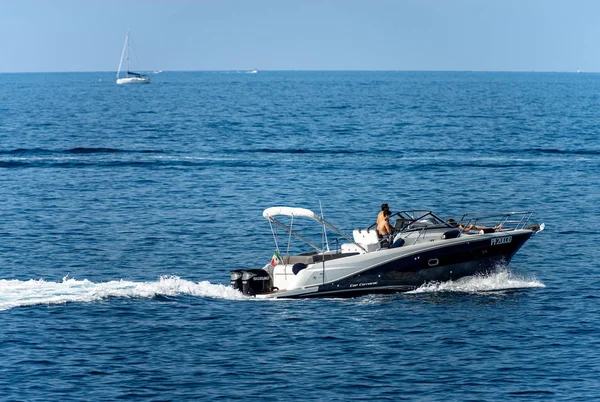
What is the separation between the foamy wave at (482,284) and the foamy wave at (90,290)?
670 cm

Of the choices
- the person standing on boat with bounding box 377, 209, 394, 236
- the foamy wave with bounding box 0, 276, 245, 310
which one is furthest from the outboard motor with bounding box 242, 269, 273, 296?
the person standing on boat with bounding box 377, 209, 394, 236

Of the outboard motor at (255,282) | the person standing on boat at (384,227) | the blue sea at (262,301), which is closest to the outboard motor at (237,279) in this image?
the outboard motor at (255,282)

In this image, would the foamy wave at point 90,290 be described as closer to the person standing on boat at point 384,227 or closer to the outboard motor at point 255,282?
the outboard motor at point 255,282

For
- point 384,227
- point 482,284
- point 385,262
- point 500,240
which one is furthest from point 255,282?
point 500,240

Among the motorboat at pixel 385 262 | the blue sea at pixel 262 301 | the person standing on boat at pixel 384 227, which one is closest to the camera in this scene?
the blue sea at pixel 262 301

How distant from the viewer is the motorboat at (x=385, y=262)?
31.5 metres

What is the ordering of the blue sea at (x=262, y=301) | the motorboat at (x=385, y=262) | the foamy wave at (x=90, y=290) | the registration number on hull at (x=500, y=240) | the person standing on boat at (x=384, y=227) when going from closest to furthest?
the blue sea at (x=262, y=301), the foamy wave at (x=90, y=290), the motorboat at (x=385, y=262), the person standing on boat at (x=384, y=227), the registration number on hull at (x=500, y=240)

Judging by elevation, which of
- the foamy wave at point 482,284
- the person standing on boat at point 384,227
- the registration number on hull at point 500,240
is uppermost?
the person standing on boat at point 384,227

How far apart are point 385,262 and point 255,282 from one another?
4.43 meters

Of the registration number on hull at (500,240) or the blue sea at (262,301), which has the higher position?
the registration number on hull at (500,240)

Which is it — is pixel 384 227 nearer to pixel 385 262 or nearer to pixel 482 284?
pixel 385 262

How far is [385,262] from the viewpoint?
31750 mm

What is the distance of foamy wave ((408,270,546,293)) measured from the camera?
107 ft

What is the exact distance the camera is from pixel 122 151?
76875 millimetres
